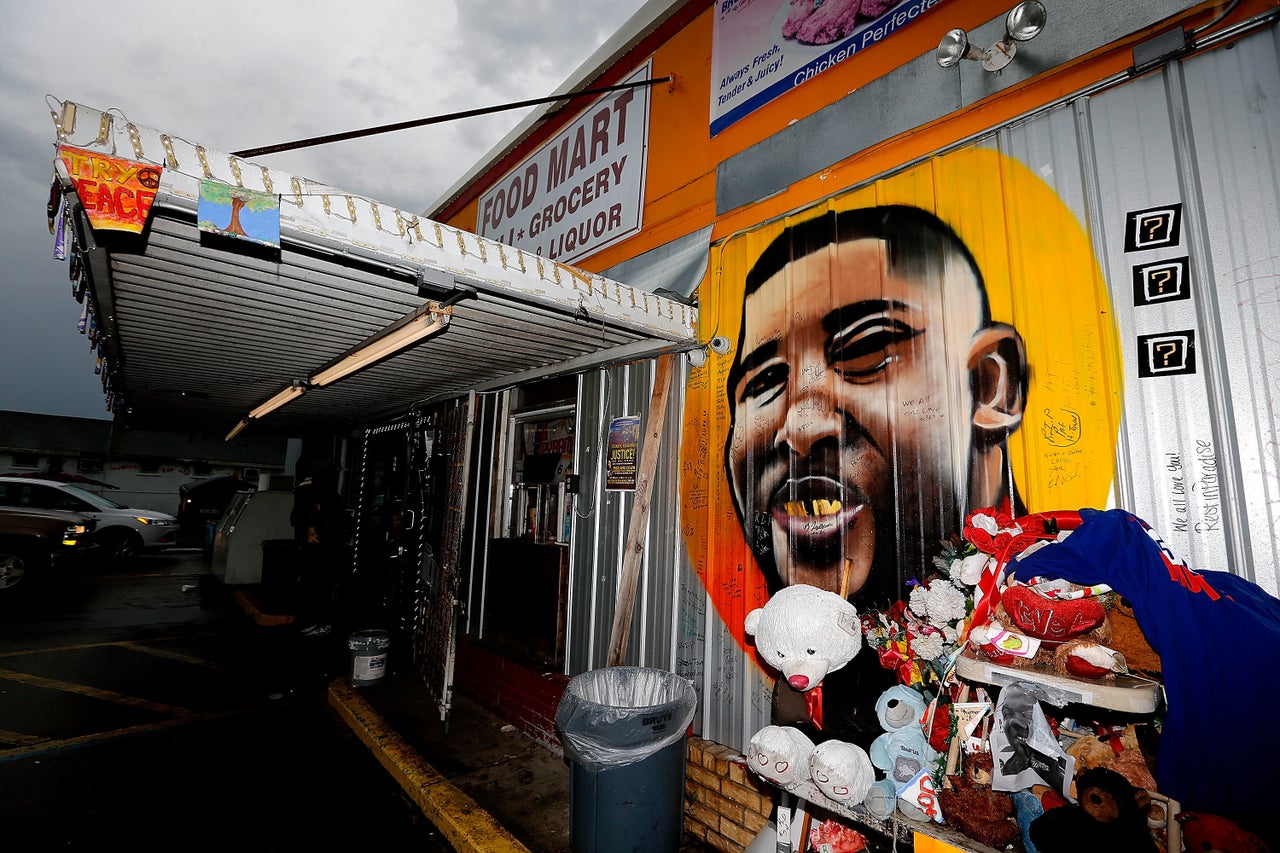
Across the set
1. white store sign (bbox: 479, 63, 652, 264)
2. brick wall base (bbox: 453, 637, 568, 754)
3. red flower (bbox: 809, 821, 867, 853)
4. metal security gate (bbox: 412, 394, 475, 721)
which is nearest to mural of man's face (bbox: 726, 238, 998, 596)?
red flower (bbox: 809, 821, 867, 853)

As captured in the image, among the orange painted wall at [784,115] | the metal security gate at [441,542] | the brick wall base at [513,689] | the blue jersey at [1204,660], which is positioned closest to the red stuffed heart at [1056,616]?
the blue jersey at [1204,660]

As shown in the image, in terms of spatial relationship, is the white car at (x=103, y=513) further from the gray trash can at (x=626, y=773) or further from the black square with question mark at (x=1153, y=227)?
the black square with question mark at (x=1153, y=227)

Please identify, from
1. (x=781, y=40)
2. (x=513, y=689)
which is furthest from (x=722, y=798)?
(x=781, y=40)

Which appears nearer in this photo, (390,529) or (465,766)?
(465,766)

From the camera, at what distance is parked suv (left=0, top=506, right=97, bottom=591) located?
10352 mm

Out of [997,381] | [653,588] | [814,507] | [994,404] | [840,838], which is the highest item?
[997,381]

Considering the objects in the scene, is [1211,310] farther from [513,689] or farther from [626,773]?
[513,689]

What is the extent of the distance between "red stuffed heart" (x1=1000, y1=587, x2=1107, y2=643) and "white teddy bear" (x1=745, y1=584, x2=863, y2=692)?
77cm

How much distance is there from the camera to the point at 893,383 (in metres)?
3.02

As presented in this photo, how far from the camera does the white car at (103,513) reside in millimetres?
11695

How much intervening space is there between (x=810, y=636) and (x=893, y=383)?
4.74ft

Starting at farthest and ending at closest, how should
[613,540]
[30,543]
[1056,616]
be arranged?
[30,543] < [613,540] < [1056,616]

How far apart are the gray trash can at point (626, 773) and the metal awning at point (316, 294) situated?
2.49 meters

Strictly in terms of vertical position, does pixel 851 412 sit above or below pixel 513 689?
above
